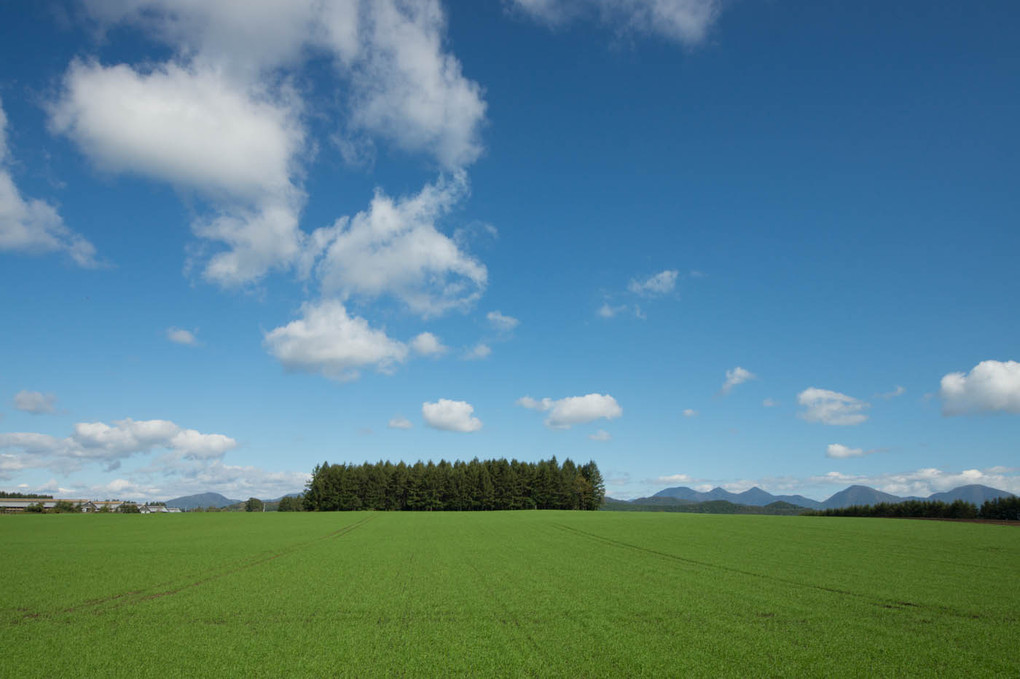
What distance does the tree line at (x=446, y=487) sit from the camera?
111 meters

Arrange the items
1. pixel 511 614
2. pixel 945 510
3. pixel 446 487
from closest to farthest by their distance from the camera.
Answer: pixel 511 614, pixel 945 510, pixel 446 487

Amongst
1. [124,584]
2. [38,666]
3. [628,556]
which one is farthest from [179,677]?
[628,556]

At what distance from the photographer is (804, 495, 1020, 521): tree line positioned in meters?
59.5

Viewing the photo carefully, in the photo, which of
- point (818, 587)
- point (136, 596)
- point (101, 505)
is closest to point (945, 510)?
point (818, 587)

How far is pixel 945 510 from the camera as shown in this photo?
2499 inches

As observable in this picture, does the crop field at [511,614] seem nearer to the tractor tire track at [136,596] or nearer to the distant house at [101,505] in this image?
the tractor tire track at [136,596]

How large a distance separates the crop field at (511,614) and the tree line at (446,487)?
296ft

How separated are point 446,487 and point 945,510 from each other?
85.5 metres

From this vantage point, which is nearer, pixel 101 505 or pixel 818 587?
pixel 818 587

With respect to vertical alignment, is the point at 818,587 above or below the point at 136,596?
below

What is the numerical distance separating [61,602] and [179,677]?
8800 millimetres

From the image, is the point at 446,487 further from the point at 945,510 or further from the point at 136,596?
the point at 136,596

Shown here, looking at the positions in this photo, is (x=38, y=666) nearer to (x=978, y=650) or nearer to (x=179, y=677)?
(x=179, y=677)

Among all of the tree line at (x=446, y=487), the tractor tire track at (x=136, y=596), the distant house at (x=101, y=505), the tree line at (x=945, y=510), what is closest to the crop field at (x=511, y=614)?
the tractor tire track at (x=136, y=596)
